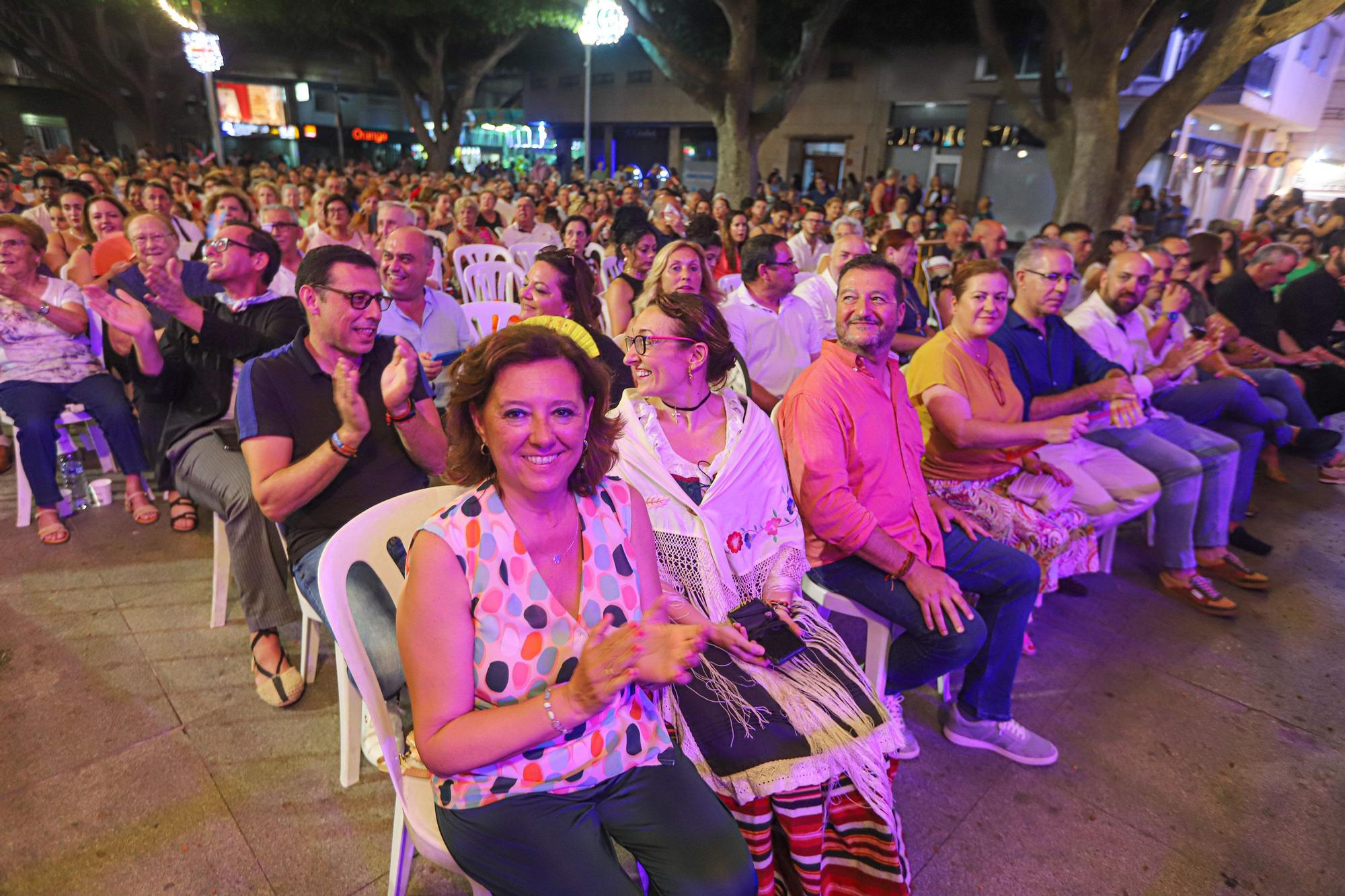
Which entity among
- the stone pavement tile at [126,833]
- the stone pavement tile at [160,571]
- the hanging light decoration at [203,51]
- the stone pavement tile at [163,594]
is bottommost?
the stone pavement tile at [126,833]

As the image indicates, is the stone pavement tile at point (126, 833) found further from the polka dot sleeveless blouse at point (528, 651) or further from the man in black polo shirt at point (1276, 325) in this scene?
the man in black polo shirt at point (1276, 325)

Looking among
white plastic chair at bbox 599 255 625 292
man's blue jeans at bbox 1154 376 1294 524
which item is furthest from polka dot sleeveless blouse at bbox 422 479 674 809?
white plastic chair at bbox 599 255 625 292

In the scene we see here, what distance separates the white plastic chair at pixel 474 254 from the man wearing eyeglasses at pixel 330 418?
156 inches

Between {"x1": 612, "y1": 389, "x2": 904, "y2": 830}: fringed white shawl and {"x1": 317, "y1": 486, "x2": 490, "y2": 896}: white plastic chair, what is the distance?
601 mm

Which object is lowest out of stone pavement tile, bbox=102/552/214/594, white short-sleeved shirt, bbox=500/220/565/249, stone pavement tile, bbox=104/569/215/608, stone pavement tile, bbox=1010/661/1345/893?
stone pavement tile, bbox=1010/661/1345/893

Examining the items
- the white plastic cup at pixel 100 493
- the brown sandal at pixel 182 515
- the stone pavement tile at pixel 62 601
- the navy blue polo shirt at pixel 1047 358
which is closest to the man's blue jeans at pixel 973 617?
the navy blue polo shirt at pixel 1047 358

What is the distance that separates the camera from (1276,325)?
5418 mm

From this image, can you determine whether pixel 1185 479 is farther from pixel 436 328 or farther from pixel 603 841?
pixel 436 328

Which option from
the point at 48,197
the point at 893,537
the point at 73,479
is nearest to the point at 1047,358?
the point at 893,537

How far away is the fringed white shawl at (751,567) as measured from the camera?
5.74ft

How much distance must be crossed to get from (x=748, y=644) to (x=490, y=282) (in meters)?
4.51

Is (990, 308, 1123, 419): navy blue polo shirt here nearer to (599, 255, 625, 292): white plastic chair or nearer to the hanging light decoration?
(599, 255, 625, 292): white plastic chair

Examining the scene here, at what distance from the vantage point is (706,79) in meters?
12.5

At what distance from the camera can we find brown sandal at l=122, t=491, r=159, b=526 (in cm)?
374
